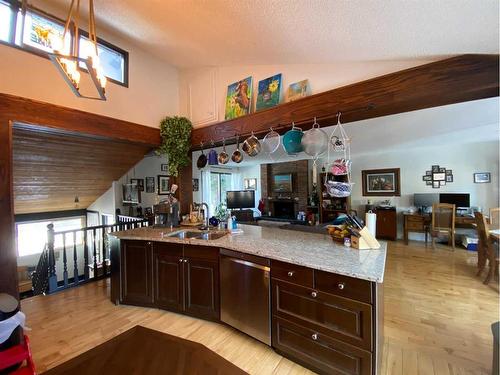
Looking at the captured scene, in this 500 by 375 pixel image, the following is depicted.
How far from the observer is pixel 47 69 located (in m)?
2.25

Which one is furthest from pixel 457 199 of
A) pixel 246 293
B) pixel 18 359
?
pixel 18 359

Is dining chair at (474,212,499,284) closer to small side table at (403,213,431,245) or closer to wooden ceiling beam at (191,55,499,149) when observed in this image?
small side table at (403,213,431,245)

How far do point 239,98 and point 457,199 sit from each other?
580 cm

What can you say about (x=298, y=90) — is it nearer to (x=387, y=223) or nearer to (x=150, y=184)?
(x=150, y=184)

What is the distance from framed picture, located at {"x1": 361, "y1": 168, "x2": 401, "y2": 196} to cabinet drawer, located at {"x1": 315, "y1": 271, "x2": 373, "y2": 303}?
562 centimetres

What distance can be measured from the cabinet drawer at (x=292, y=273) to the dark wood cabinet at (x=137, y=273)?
148 centimetres

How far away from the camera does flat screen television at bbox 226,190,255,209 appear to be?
23.8 feet

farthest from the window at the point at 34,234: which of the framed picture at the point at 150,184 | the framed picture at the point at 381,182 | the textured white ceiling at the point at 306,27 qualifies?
the framed picture at the point at 381,182

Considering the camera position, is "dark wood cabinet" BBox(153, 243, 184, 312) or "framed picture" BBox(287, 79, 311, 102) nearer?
"framed picture" BBox(287, 79, 311, 102)

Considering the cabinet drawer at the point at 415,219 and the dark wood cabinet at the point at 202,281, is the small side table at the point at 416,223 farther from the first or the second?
the dark wood cabinet at the point at 202,281

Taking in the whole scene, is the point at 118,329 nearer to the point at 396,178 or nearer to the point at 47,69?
the point at 47,69

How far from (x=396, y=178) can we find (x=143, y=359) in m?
6.76

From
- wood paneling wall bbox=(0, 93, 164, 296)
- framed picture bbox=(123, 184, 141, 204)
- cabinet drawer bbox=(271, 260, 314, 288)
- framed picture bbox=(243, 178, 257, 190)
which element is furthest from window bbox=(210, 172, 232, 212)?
cabinet drawer bbox=(271, 260, 314, 288)

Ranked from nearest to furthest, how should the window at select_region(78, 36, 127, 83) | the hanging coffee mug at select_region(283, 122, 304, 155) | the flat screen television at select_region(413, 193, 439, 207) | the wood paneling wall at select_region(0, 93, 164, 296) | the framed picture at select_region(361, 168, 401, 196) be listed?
the wood paneling wall at select_region(0, 93, 164, 296)
the hanging coffee mug at select_region(283, 122, 304, 155)
the window at select_region(78, 36, 127, 83)
the flat screen television at select_region(413, 193, 439, 207)
the framed picture at select_region(361, 168, 401, 196)
